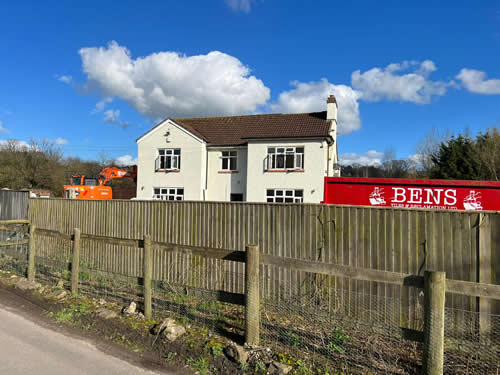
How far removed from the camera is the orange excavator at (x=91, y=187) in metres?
23.3

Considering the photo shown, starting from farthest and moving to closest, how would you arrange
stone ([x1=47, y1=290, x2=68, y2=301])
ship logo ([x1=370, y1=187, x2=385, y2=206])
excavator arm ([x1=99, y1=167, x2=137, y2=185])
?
1. excavator arm ([x1=99, y1=167, x2=137, y2=185])
2. ship logo ([x1=370, y1=187, x2=385, y2=206])
3. stone ([x1=47, y1=290, x2=68, y2=301])

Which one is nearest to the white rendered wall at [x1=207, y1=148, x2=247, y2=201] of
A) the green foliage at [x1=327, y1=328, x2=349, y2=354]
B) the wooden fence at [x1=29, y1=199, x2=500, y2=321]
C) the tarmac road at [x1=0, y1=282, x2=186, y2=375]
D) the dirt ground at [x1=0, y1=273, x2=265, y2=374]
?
the wooden fence at [x1=29, y1=199, x2=500, y2=321]

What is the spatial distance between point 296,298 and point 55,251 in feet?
21.8

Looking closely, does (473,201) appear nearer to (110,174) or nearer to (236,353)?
(236,353)

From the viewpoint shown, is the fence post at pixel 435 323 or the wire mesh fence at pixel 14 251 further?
the wire mesh fence at pixel 14 251

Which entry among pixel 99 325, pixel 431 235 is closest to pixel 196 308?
pixel 99 325

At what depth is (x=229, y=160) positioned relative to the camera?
24750 millimetres

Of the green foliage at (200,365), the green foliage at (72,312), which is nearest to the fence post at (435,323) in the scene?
the green foliage at (200,365)

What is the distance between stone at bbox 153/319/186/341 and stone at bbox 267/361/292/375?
1427 millimetres

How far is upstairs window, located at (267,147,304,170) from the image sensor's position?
72.7 feet

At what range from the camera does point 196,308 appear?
5.50 m

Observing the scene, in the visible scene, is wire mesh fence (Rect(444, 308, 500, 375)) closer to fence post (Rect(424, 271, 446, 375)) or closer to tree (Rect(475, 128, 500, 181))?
fence post (Rect(424, 271, 446, 375))

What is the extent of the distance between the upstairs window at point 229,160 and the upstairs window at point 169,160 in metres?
3.43

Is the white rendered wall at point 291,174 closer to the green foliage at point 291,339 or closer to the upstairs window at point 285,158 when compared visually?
the upstairs window at point 285,158
